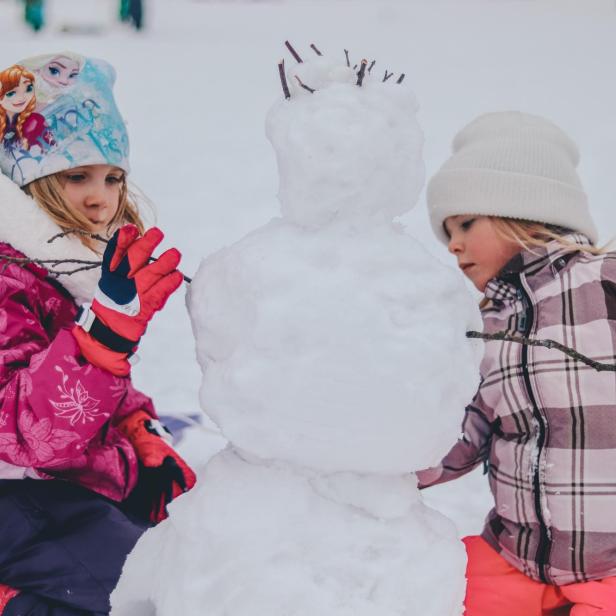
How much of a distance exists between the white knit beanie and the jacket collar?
77mm

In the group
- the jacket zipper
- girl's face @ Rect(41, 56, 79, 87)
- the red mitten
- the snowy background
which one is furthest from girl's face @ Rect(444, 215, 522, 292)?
the red mitten

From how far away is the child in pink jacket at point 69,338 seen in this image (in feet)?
3.68

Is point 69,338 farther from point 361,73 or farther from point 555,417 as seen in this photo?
point 555,417

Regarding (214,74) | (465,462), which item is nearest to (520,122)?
(465,462)

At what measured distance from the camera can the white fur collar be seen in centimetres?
136

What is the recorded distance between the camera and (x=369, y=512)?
93 cm

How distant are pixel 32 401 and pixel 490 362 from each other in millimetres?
928

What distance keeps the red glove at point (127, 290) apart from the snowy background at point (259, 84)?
400mm

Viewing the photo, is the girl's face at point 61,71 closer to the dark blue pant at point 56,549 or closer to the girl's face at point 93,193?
the girl's face at point 93,193

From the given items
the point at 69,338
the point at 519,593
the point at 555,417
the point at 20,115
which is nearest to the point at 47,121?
the point at 20,115

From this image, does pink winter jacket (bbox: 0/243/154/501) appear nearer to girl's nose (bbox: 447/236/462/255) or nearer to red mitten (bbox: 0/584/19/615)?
red mitten (bbox: 0/584/19/615)

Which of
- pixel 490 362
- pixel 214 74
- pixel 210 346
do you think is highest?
pixel 210 346

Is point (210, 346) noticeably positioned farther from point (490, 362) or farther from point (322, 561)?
point (490, 362)

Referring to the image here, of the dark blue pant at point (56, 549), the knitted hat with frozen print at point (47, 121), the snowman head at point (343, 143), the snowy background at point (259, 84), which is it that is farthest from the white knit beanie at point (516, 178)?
the dark blue pant at point (56, 549)
